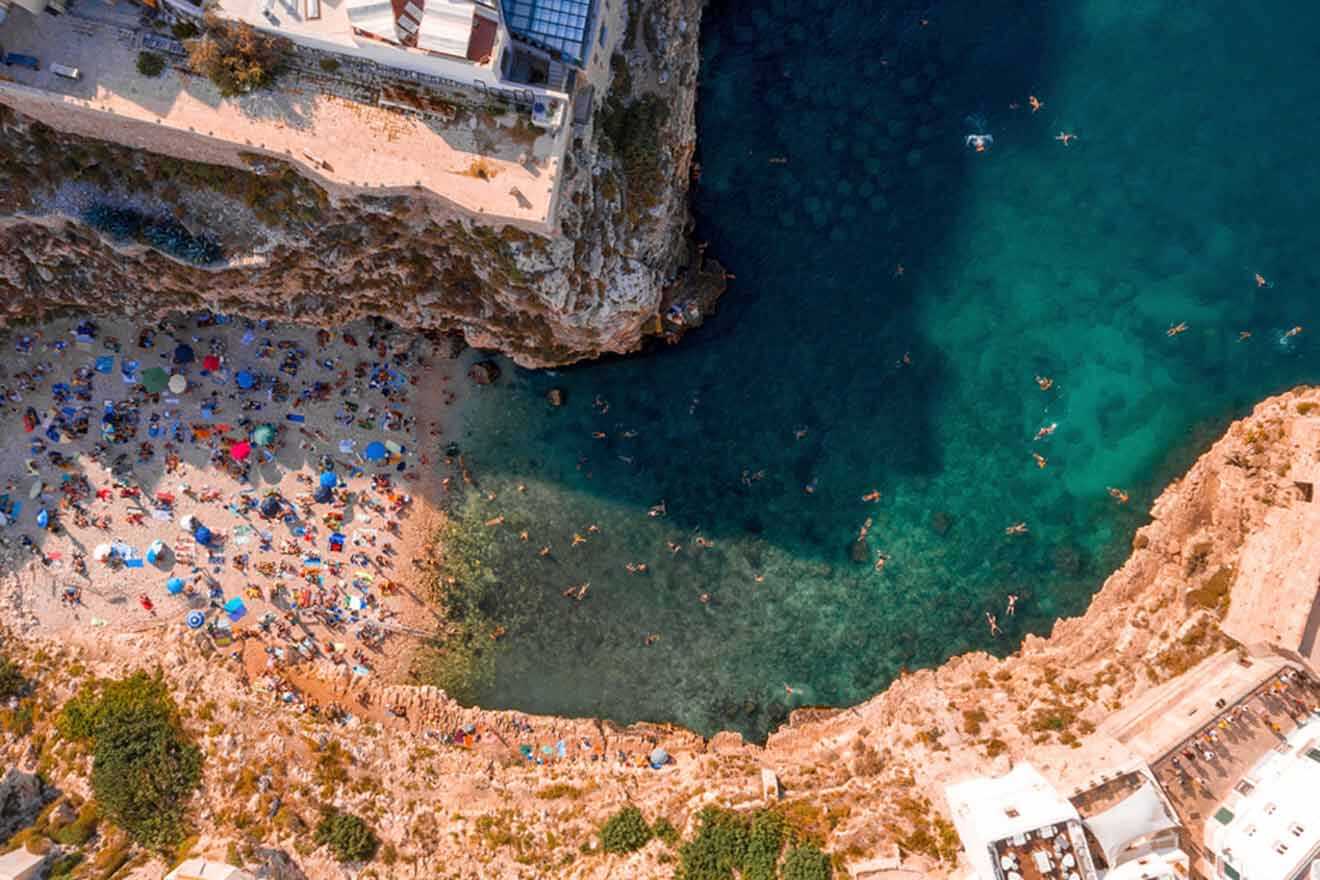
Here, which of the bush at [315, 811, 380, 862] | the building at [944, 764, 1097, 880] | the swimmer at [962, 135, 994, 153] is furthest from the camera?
the swimmer at [962, 135, 994, 153]

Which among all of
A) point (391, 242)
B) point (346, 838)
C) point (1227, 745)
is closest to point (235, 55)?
point (391, 242)

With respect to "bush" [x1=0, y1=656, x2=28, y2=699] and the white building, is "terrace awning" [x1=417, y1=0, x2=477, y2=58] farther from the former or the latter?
the white building

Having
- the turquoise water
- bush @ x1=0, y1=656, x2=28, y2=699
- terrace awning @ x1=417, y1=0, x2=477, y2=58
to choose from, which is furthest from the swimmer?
bush @ x1=0, y1=656, x2=28, y2=699

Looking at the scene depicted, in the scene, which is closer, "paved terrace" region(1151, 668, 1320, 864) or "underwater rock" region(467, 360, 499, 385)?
"paved terrace" region(1151, 668, 1320, 864)

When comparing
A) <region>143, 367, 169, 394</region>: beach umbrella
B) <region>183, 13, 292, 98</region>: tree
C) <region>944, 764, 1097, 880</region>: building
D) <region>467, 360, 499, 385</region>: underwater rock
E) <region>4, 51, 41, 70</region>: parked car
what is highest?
<region>183, 13, 292, 98</region>: tree

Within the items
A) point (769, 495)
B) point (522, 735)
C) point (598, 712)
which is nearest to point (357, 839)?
point (522, 735)

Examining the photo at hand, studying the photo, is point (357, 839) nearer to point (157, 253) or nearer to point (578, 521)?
point (578, 521)

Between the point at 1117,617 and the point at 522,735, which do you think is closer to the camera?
the point at 1117,617
